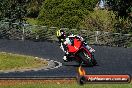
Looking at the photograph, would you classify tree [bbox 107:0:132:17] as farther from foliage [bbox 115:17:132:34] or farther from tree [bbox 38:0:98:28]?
tree [bbox 38:0:98:28]

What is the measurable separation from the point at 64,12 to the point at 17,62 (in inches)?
935

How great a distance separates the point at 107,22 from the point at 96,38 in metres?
3.49

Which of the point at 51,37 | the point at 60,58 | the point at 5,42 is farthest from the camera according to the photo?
the point at 51,37

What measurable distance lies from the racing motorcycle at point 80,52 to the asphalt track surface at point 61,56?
446 millimetres

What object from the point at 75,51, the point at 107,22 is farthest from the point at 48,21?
the point at 75,51

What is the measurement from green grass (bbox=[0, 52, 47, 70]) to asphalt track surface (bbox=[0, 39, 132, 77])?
141cm

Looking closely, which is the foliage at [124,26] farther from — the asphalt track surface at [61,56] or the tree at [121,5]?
the asphalt track surface at [61,56]

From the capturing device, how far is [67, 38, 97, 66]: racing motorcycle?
2362cm

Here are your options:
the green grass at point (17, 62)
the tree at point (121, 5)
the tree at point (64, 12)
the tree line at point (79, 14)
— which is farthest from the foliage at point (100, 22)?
the green grass at point (17, 62)

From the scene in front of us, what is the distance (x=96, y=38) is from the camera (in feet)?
125

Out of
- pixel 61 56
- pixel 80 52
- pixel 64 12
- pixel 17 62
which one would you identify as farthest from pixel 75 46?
pixel 64 12

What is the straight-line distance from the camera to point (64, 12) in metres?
47.2

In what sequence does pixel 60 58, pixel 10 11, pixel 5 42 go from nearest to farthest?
pixel 60 58 < pixel 5 42 < pixel 10 11

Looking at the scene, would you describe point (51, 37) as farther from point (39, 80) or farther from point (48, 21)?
point (39, 80)
